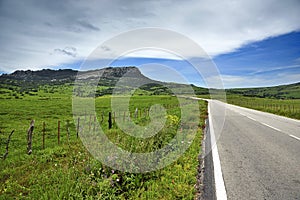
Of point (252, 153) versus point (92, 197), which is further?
point (252, 153)

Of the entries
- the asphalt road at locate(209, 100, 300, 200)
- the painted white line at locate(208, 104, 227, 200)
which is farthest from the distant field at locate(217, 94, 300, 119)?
the painted white line at locate(208, 104, 227, 200)

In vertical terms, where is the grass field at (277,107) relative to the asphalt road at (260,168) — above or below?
below

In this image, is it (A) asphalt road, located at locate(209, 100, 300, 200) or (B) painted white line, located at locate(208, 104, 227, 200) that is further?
(A) asphalt road, located at locate(209, 100, 300, 200)

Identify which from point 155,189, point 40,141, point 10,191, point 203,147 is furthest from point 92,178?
point 40,141

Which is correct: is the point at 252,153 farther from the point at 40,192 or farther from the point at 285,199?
the point at 40,192

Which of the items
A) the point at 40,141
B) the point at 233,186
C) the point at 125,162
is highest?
the point at 125,162

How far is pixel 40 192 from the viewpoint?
491 cm


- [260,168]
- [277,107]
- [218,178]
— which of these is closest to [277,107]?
[277,107]

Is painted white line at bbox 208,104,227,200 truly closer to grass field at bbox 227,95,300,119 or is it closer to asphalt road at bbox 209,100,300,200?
asphalt road at bbox 209,100,300,200

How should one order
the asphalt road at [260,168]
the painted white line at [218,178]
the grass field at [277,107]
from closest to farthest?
1. the painted white line at [218,178]
2. the asphalt road at [260,168]
3. the grass field at [277,107]

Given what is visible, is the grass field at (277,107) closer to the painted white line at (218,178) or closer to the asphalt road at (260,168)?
the asphalt road at (260,168)

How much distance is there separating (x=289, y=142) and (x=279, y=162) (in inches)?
140

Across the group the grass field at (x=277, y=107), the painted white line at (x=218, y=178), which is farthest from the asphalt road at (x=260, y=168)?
the grass field at (x=277, y=107)

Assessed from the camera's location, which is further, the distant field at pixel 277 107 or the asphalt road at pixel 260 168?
the distant field at pixel 277 107
